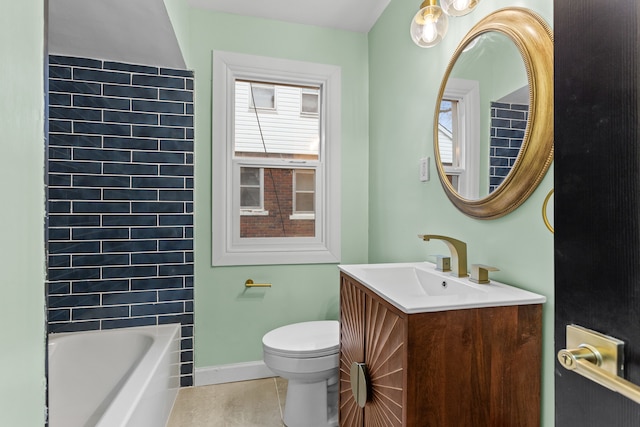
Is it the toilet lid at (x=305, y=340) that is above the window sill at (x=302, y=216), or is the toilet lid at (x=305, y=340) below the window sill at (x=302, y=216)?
below

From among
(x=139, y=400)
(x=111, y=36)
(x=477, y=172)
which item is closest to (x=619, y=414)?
(x=477, y=172)

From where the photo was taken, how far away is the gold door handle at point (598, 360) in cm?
41

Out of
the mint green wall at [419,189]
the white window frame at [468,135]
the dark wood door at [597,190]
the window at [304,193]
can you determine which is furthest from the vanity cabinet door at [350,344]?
the window at [304,193]

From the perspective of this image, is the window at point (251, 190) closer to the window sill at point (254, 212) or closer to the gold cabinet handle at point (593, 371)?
the window sill at point (254, 212)

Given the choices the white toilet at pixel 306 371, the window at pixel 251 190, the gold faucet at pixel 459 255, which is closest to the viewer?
the gold faucet at pixel 459 255

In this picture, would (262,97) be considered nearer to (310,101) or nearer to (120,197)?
(310,101)

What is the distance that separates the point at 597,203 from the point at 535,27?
82cm

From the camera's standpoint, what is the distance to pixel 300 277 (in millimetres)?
2350

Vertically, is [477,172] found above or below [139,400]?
above

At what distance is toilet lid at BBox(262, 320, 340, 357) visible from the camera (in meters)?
1.65

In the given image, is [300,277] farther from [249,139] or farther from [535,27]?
[535,27]

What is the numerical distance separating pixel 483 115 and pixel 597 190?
866 mm

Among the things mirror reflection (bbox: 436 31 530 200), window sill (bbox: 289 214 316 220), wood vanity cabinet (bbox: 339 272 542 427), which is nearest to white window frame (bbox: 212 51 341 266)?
window sill (bbox: 289 214 316 220)

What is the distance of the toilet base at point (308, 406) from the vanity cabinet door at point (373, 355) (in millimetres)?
248
